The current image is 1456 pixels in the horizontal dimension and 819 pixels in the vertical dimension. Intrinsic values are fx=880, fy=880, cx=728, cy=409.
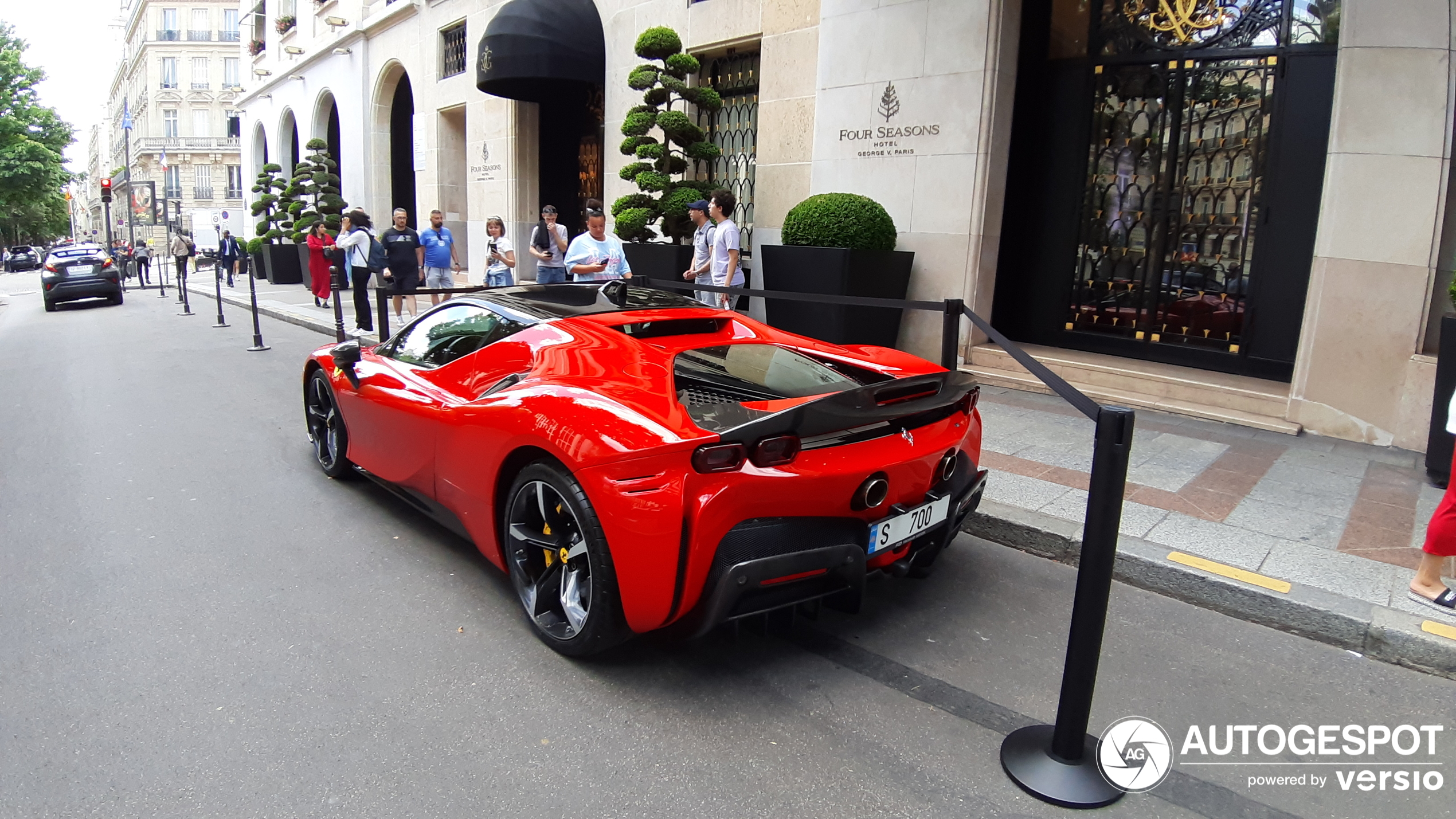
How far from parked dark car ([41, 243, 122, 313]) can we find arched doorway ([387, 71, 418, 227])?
250 inches

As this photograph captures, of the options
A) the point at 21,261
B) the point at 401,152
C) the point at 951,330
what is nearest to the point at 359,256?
the point at 401,152

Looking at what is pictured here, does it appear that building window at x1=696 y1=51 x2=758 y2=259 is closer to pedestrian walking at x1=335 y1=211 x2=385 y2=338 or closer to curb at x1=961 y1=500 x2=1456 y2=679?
pedestrian walking at x1=335 y1=211 x2=385 y2=338

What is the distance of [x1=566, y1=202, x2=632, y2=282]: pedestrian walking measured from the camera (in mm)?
9289

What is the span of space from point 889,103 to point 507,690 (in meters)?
8.24

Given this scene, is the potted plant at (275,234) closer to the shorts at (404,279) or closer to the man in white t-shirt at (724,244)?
the shorts at (404,279)

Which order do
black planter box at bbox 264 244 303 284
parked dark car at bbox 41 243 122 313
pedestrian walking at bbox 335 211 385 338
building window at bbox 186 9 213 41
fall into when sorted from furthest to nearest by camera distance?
building window at bbox 186 9 213 41 → black planter box at bbox 264 244 303 284 → parked dark car at bbox 41 243 122 313 → pedestrian walking at bbox 335 211 385 338

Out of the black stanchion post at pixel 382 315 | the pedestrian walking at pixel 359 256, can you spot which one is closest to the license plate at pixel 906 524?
the black stanchion post at pixel 382 315

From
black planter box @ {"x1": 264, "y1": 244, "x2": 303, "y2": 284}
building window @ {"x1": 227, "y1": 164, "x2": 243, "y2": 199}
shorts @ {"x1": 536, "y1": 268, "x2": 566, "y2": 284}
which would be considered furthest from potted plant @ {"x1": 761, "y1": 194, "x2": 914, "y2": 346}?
building window @ {"x1": 227, "y1": 164, "x2": 243, "y2": 199}

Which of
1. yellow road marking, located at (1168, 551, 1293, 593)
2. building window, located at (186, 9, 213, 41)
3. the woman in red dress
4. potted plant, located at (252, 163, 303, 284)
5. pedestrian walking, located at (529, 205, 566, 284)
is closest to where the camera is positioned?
yellow road marking, located at (1168, 551, 1293, 593)

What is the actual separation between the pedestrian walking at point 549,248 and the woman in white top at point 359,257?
4238mm

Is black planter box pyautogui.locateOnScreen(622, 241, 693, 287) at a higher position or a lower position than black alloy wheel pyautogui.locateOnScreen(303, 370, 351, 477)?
higher

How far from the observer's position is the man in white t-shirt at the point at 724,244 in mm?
9164

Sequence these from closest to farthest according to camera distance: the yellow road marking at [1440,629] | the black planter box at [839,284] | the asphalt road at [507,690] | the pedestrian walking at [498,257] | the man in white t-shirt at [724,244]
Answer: the asphalt road at [507,690], the yellow road marking at [1440,629], the black planter box at [839,284], the man in white t-shirt at [724,244], the pedestrian walking at [498,257]

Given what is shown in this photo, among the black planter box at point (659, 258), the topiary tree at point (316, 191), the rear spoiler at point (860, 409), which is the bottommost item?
the rear spoiler at point (860, 409)
